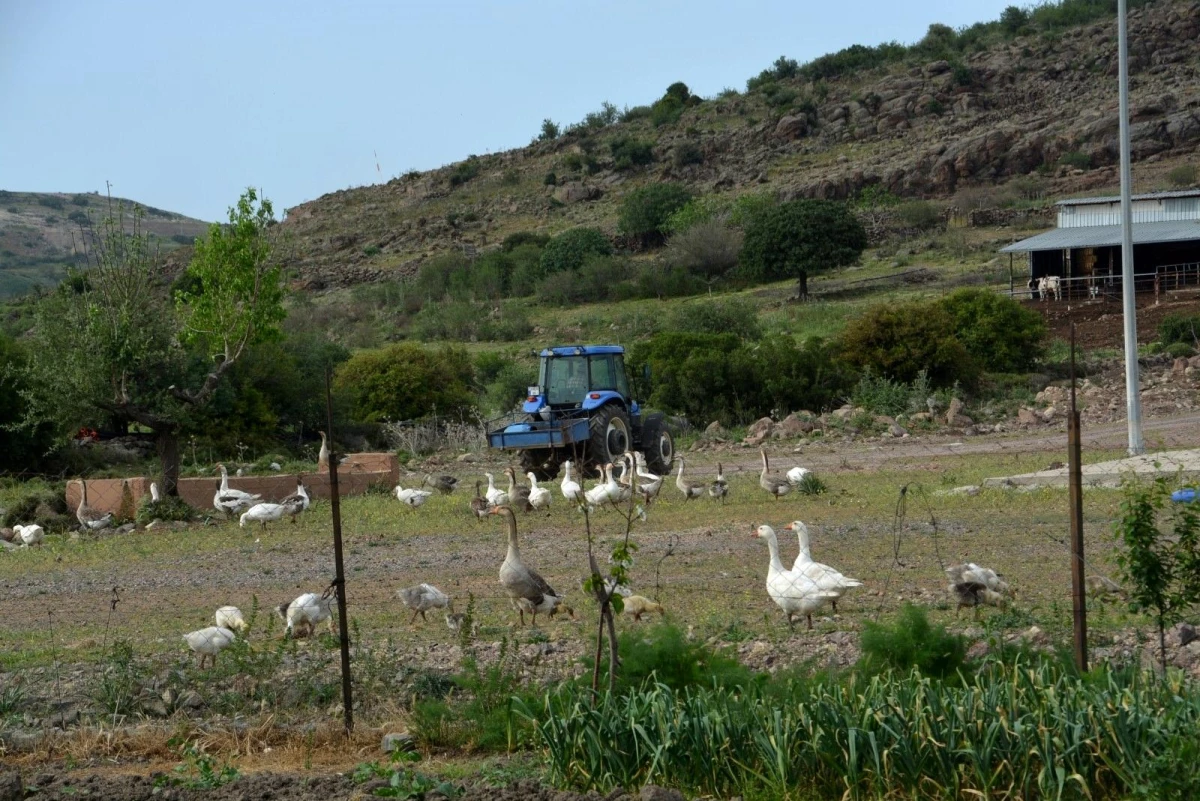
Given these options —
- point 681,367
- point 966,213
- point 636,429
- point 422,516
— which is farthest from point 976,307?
point 966,213

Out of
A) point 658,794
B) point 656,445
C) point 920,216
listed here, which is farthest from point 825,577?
point 920,216

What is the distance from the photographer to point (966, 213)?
3098 inches

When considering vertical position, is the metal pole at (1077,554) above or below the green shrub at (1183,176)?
below

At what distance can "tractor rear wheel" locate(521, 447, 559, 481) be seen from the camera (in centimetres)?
2412

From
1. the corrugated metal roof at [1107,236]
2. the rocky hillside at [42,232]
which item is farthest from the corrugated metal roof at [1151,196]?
the rocky hillside at [42,232]

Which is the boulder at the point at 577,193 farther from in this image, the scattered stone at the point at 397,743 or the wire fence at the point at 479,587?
the scattered stone at the point at 397,743

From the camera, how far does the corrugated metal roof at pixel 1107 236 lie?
50.3m

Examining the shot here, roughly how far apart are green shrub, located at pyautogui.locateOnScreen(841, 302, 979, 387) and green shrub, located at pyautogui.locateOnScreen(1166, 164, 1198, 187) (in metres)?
46.2

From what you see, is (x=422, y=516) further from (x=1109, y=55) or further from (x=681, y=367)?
(x=1109, y=55)

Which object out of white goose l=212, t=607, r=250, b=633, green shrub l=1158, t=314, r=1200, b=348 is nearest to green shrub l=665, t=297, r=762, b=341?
green shrub l=1158, t=314, r=1200, b=348

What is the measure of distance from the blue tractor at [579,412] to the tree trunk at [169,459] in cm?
507

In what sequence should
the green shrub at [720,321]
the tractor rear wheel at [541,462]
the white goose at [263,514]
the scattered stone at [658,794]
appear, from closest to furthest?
the scattered stone at [658,794], the white goose at [263,514], the tractor rear wheel at [541,462], the green shrub at [720,321]

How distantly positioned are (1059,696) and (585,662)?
275 cm

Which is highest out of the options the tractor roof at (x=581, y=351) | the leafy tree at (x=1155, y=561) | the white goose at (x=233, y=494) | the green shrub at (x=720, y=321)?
the green shrub at (x=720, y=321)
